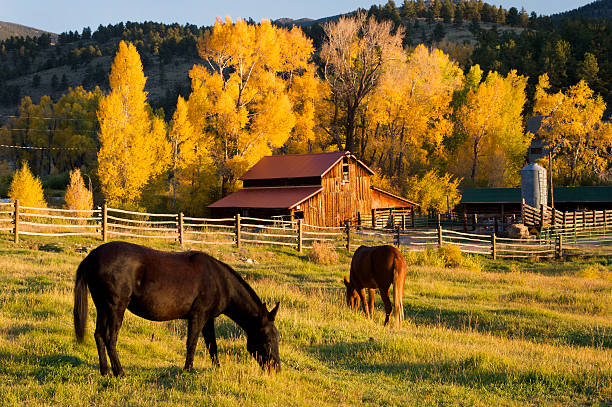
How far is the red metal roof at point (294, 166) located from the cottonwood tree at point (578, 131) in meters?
27.2

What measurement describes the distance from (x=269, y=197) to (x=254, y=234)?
13973mm

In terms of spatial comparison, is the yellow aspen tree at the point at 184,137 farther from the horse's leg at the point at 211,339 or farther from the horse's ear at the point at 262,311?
the horse's ear at the point at 262,311

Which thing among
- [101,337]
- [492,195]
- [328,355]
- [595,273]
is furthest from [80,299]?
[492,195]

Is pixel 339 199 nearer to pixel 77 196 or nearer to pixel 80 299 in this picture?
pixel 77 196

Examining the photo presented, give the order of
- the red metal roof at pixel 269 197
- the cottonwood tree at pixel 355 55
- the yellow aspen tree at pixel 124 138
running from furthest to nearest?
the cottonwood tree at pixel 355 55, the red metal roof at pixel 269 197, the yellow aspen tree at pixel 124 138

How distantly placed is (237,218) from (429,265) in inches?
347

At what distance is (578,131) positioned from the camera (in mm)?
54375

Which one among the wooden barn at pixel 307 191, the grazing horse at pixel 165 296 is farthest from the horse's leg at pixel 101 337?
the wooden barn at pixel 307 191

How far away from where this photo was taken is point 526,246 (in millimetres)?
32344

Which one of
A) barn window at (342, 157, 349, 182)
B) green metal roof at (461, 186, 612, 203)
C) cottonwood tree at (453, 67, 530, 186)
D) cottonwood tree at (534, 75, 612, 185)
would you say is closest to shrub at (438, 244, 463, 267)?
barn window at (342, 157, 349, 182)

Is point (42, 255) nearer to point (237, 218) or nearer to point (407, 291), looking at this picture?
point (237, 218)

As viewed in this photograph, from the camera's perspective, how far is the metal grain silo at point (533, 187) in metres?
40.2

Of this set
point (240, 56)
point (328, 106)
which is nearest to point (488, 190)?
point (328, 106)

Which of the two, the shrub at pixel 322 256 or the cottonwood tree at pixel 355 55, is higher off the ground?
the cottonwood tree at pixel 355 55
